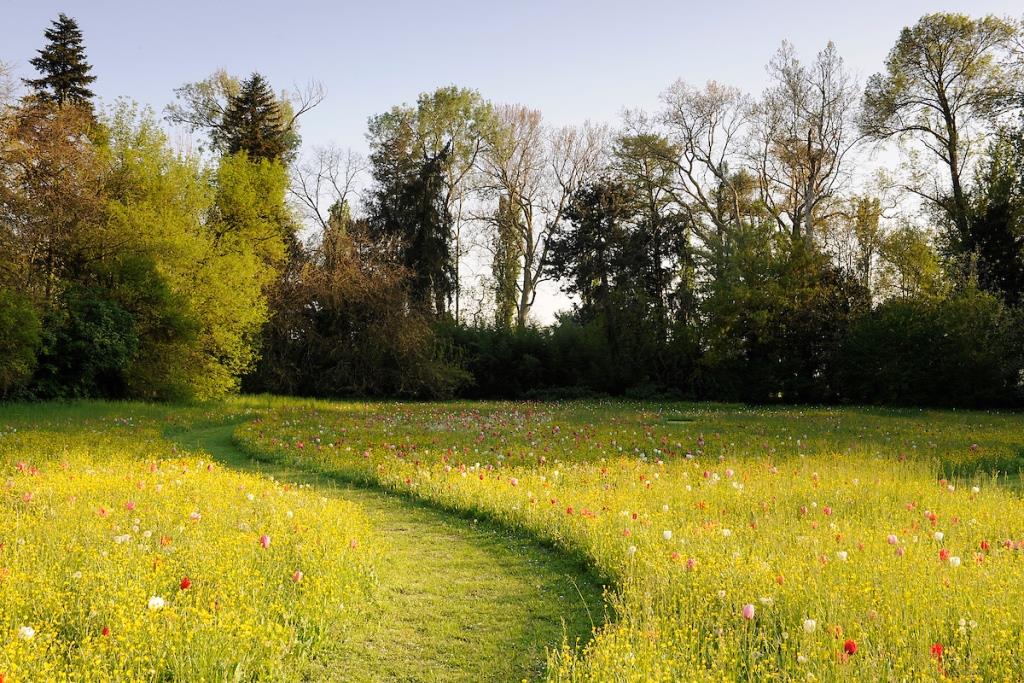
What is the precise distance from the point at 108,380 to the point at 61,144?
23.9 feet

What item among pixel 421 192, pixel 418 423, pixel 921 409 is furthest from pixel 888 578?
pixel 421 192

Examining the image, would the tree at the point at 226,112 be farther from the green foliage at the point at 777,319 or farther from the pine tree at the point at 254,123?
the green foliage at the point at 777,319

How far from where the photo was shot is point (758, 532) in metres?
6.48

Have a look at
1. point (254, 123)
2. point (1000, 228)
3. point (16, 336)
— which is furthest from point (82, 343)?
point (1000, 228)

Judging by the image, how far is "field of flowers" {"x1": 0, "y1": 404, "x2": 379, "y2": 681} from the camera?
3.93m

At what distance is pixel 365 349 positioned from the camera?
29.9 metres

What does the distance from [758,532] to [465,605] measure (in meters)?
2.71

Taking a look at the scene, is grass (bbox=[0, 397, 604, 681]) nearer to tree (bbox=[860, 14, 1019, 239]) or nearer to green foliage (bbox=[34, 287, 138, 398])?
green foliage (bbox=[34, 287, 138, 398])

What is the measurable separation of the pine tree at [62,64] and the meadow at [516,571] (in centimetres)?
2768

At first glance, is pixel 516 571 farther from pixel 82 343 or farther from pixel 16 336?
pixel 82 343

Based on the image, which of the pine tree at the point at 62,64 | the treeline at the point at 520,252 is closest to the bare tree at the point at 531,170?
the treeline at the point at 520,252

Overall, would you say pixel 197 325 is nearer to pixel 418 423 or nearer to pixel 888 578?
pixel 418 423

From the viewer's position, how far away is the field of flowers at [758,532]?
13.3 ft

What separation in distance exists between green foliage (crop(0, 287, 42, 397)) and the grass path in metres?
15.7
